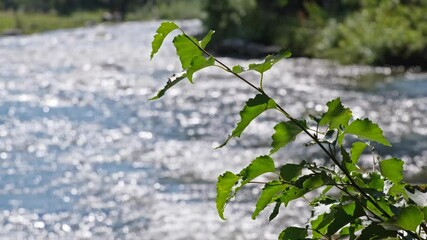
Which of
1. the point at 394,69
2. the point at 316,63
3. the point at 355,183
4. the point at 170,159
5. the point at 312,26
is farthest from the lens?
the point at 312,26

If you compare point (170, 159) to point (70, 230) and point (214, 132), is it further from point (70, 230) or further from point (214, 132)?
point (70, 230)

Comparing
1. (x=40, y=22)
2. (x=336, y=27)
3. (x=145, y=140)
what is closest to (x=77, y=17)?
(x=40, y=22)

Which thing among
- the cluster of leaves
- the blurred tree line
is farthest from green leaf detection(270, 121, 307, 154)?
the blurred tree line

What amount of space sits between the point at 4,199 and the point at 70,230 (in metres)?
1.42

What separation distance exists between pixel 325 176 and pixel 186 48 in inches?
14.4

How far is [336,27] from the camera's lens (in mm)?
20906

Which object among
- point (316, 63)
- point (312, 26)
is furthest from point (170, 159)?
point (312, 26)

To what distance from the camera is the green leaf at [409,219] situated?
144cm

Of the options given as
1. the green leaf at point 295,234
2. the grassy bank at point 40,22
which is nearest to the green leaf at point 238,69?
the green leaf at point 295,234

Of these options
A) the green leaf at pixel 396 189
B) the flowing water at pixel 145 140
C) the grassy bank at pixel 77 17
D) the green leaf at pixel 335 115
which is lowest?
the grassy bank at pixel 77 17

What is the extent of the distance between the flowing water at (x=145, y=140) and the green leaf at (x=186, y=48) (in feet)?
17.9

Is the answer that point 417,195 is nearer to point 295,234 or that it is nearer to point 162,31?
point 295,234

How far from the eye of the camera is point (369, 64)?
19016 millimetres

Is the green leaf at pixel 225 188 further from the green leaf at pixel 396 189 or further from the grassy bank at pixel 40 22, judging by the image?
the grassy bank at pixel 40 22
